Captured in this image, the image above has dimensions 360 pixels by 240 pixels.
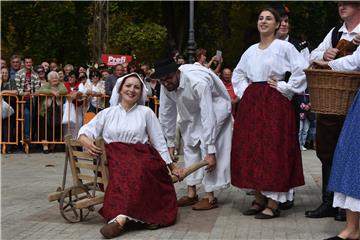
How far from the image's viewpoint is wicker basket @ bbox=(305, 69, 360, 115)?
5.66m

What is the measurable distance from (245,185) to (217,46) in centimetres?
3017

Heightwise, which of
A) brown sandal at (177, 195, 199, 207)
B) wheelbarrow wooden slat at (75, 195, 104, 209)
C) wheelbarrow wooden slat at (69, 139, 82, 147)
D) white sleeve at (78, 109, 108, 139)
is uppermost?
white sleeve at (78, 109, 108, 139)

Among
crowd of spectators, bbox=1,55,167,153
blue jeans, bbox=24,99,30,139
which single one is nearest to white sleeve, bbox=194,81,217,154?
crowd of spectators, bbox=1,55,167,153

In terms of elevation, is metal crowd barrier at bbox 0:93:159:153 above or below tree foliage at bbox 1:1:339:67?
below

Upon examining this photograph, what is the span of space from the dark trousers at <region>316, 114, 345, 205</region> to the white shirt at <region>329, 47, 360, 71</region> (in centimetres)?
94

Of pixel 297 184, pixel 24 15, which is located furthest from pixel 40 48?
pixel 297 184

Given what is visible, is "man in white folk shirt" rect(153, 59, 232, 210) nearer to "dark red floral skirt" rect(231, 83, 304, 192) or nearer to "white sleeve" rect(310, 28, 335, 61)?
"dark red floral skirt" rect(231, 83, 304, 192)

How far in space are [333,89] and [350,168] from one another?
29.0 inches

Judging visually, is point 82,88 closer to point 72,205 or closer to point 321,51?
point 72,205

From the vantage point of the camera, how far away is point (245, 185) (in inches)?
270

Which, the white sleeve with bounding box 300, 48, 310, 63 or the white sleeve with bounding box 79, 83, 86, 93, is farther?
the white sleeve with bounding box 79, 83, 86, 93

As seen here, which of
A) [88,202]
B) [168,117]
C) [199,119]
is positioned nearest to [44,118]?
[168,117]

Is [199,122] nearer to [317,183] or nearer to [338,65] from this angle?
[338,65]

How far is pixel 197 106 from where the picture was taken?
7.29 metres
